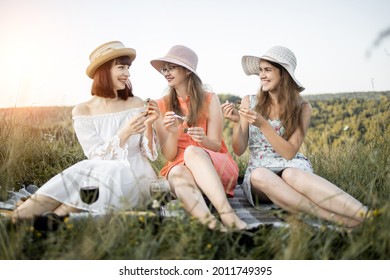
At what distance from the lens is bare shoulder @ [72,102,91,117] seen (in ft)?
11.8

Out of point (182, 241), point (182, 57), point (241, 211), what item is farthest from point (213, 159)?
point (182, 241)

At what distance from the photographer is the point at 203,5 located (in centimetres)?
385

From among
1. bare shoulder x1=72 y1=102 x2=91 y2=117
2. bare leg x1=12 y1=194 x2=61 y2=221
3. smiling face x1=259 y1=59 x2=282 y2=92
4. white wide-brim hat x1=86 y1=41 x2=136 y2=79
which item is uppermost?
white wide-brim hat x1=86 y1=41 x2=136 y2=79

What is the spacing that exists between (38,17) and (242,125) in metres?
1.77

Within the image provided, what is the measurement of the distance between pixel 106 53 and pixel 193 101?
742 mm

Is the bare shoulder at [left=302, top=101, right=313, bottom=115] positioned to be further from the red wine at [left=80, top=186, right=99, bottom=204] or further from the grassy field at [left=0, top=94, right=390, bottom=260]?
the red wine at [left=80, top=186, right=99, bottom=204]

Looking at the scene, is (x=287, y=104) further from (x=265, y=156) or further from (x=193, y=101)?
(x=193, y=101)

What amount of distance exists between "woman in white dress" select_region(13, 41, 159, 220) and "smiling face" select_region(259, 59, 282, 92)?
34.2 inches

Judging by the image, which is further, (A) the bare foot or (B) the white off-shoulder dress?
(B) the white off-shoulder dress

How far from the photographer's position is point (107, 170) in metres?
3.16

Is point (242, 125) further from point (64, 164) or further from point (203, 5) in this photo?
point (64, 164)

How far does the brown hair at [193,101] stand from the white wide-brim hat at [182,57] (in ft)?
0.39

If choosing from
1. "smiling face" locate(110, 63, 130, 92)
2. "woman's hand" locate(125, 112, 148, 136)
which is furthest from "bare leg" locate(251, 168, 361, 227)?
"smiling face" locate(110, 63, 130, 92)

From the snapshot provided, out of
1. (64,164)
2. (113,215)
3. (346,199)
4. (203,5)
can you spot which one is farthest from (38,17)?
(346,199)
